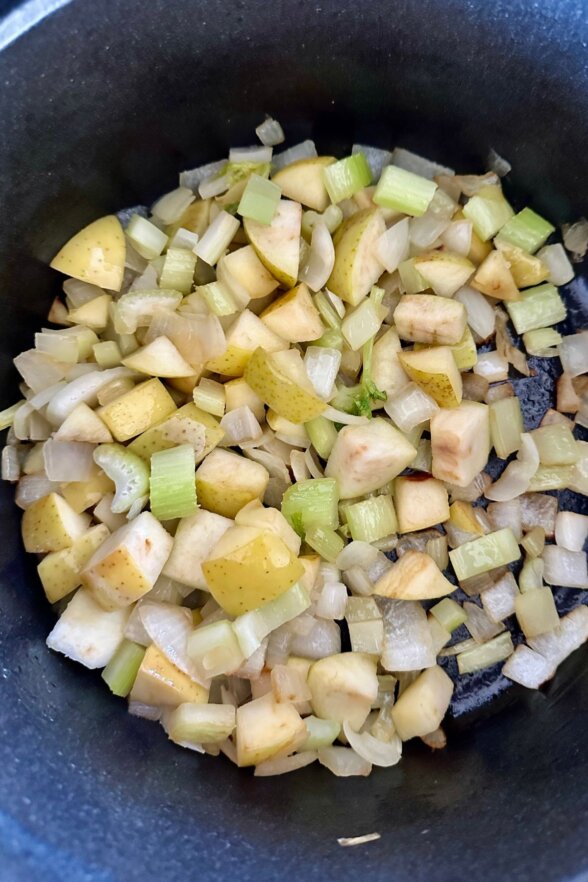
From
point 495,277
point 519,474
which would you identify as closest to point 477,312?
point 495,277

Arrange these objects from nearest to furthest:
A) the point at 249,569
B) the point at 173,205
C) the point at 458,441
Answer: the point at 249,569, the point at 458,441, the point at 173,205

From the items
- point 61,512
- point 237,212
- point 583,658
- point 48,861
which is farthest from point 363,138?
point 48,861

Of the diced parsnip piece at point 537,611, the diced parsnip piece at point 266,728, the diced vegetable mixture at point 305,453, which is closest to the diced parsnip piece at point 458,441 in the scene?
the diced vegetable mixture at point 305,453

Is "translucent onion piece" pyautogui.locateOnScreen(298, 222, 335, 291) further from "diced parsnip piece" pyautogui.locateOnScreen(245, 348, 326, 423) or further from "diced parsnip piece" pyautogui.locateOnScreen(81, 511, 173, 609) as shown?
"diced parsnip piece" pyautogui.locateOnScreen(81, 511, 173, 609)

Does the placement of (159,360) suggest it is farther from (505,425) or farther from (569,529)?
(569,529)

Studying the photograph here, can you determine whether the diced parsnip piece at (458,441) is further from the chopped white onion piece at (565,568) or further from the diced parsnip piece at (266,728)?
the diced parsnip piece at (266,728)

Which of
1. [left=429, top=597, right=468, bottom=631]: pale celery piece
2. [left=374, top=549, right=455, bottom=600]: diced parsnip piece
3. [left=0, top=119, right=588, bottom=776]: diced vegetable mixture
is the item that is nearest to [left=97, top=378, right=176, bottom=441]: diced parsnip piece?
[left=0, top=119, right=588, bottom=776]: diced vegetable mixture

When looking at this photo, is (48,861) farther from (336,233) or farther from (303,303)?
(336,233)
